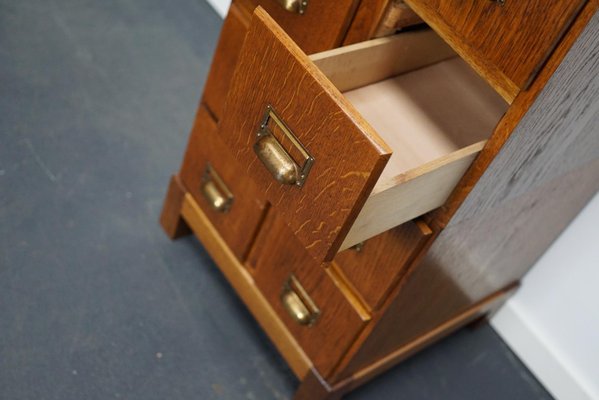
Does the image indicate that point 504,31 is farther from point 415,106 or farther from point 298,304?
point 298,304

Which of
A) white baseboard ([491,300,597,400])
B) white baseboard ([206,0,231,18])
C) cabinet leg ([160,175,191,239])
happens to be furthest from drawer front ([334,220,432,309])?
white baseboard ([206,0,231,18])

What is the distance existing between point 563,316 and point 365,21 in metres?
0.67

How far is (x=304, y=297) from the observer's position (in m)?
1.03

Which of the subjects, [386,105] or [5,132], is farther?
[5,132]

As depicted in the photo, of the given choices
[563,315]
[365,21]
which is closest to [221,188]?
[365,21]

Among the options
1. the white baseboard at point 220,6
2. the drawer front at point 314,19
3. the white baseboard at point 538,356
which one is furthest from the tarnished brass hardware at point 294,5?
the white baseboard at point 220,6

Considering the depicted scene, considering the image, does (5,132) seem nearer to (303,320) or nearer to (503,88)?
(303,320)

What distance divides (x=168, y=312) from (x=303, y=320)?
27 centimetres

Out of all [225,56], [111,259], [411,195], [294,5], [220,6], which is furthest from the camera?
[220,6]

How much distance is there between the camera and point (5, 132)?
132 centimetres

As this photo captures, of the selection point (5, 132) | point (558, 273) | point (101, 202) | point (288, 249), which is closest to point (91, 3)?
point (5, 132)

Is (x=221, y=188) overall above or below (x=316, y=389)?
above

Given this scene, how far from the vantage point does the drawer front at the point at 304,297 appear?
3.23 feet

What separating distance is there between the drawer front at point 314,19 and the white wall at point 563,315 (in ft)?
1.71
